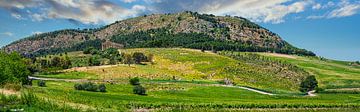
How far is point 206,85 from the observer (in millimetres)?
126688

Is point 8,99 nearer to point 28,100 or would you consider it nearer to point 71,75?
point 28,100

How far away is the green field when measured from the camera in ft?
265

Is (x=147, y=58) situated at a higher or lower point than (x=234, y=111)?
higher

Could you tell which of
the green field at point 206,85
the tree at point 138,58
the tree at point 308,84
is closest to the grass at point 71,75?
the green field at point 206,85

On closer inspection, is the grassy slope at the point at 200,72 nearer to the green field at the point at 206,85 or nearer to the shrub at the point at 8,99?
the green field at the point at 206,85

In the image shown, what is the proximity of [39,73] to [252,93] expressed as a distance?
3062 inches

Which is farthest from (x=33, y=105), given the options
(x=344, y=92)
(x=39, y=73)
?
(x=344, y=92)

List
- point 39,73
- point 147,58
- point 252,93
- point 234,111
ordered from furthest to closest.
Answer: point 147,58, point 39,73, point 252,93, point 234,111

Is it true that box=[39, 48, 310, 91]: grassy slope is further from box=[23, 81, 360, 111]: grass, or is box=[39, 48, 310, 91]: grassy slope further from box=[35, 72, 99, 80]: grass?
box=[23, 81, 360, 111]: grass

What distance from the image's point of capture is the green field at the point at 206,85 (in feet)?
265

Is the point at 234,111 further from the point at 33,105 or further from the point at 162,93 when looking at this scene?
the point at 33,105

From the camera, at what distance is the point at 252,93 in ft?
378

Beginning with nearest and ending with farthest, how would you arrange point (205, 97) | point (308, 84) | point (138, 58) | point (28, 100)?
point (28, 100) → point (205, 97) → point (308, 84) → point (138, 58)

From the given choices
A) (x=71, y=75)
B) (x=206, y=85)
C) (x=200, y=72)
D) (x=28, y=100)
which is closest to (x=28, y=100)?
(x=28, y=100)
